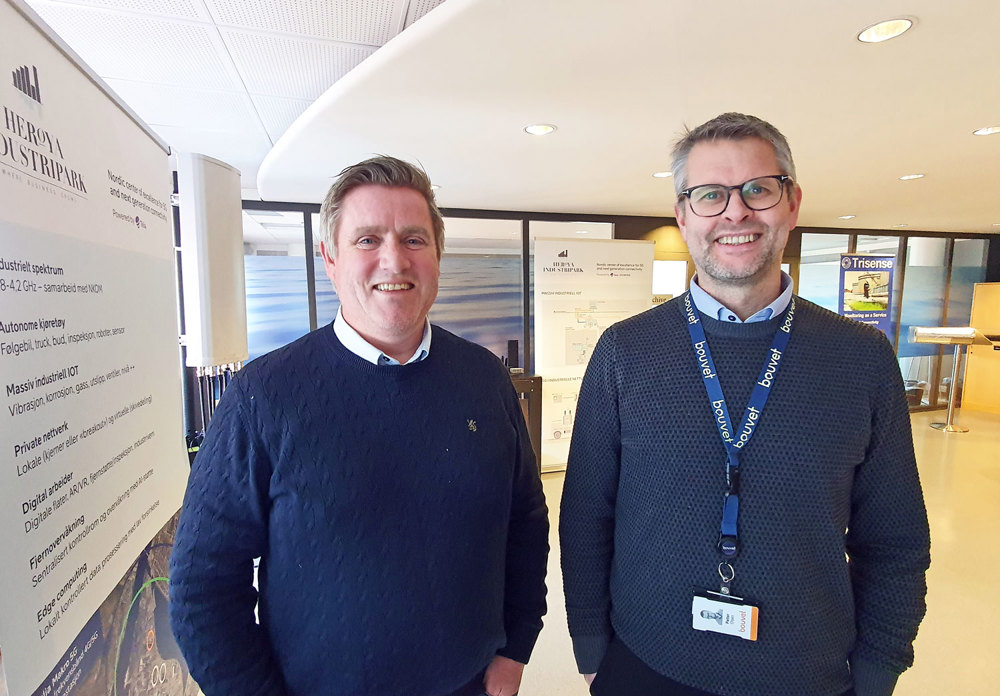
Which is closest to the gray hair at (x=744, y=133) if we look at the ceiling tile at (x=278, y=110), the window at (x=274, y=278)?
the ceiling tile at (x=278, y=110)

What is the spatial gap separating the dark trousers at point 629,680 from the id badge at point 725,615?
0.54 feet

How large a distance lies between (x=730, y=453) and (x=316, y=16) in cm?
196

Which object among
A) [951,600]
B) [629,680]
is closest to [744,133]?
[629,680]

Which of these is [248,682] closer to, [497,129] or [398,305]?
[398,305]

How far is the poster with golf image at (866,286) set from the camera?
6.35 meters

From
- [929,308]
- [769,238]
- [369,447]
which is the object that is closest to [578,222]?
[769,238]

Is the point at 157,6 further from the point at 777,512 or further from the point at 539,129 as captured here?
the point at 777,512

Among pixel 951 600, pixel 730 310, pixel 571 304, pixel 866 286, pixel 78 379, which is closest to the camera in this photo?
pixel 78 379

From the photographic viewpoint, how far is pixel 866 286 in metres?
6.41

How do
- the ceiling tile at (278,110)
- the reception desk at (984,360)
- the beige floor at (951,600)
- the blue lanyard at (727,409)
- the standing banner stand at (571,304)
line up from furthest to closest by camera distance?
the reception desk at (984,360) < the standing banner stand at (571,304) < the ceiling tile at (278,110) < the beige floor at (951,600) < the blue lanyard at (727,409)

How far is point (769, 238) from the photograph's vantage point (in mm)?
1036

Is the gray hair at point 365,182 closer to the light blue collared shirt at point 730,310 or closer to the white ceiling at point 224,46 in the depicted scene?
the light blue collared shirt at point 730,310

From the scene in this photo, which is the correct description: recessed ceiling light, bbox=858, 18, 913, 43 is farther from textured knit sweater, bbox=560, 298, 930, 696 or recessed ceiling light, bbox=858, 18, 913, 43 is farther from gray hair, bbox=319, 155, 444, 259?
gray hair, bbox=319, 155, 444, 259

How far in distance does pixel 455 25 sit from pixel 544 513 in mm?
1475
